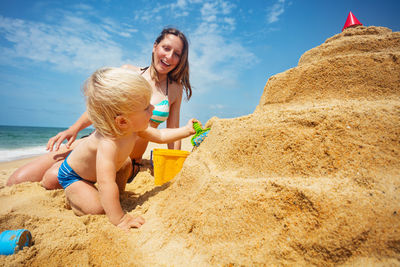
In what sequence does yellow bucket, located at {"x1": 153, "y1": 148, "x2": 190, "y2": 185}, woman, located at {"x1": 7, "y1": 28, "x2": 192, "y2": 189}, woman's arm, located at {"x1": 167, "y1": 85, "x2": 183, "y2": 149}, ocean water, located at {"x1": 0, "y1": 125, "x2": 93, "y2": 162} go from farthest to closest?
ocean water, located at {"x1": 0, "y1": 125, "x2": 93, "y2": 162}, woman's arm, located at {"x1": 167, "y1": 85, "x2": 183, "y2": 149}, woman, located at {"x1": 7, "y1": 28, "x2": 192, "y2": 189}, yellow bucket, located at {"x1": 153, "y1": 148, "x2": 190, "y2": 185}

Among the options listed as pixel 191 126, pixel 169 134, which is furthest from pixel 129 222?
pixel 191 126

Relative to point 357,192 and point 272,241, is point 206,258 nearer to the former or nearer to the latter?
point 272,241

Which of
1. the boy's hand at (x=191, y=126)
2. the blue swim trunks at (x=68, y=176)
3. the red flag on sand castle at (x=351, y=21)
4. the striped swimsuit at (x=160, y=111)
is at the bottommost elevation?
the blue swim trunks at (x=68, y=176)

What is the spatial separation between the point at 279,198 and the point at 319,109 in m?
0.75

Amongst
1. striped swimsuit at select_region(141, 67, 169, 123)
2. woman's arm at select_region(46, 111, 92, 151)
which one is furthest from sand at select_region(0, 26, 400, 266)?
striped swimsuit at select_region(141, 67, 169, 123)

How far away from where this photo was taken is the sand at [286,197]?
40.1 inches

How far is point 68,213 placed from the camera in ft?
6.39

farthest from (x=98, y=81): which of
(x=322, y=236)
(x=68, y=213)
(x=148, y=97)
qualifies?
(x=322, y=236)

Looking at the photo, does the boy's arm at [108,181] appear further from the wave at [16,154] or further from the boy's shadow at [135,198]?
the wave at [16,154]

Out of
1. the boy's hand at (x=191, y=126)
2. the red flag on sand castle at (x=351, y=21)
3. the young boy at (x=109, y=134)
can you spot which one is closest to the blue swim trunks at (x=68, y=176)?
the young boy at (x=109, y=134)

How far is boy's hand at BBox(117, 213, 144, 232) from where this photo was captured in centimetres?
162

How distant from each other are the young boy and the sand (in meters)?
0.16

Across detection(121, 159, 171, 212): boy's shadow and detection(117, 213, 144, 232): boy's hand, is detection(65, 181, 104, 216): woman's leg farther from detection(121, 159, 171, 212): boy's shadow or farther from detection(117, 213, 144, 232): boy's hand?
detection(117, 213, 144, 232): boy's hand

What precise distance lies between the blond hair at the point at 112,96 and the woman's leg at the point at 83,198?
0.62 m
